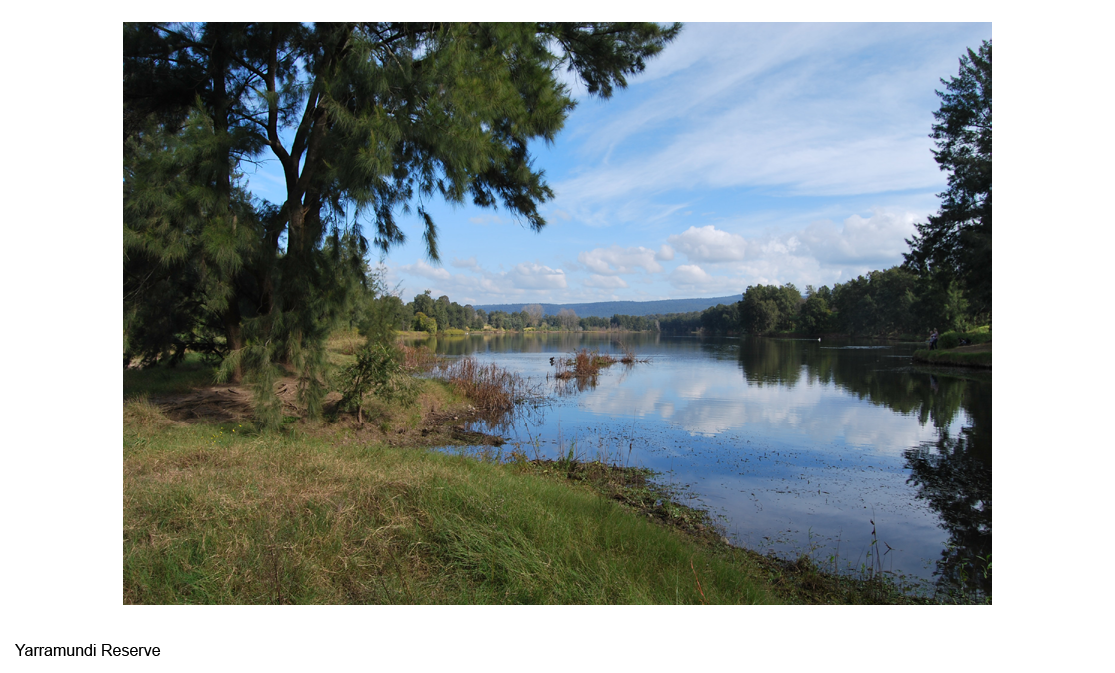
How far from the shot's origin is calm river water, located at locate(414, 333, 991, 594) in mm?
5277

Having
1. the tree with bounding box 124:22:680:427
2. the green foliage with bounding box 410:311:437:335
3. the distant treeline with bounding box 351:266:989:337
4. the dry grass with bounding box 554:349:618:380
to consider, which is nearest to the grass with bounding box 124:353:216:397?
the tree with bounding box 124:22:680:427

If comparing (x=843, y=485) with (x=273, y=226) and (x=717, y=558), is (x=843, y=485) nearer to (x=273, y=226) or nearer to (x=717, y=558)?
(x=717, y=558)

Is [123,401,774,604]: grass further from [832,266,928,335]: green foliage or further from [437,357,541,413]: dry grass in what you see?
[832,266,928,335]: green foliage

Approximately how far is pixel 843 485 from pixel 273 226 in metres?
8.29

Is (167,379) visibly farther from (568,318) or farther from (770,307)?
(568,318)

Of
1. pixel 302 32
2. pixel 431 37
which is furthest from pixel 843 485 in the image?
pixel 302 32

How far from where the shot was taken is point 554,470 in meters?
7.16

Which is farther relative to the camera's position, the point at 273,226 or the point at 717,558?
the point at 273,226

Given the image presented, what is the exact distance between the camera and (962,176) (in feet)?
46.1

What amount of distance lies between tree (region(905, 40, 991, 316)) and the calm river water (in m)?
3.53

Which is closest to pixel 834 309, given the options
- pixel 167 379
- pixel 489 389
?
pixel 489 389

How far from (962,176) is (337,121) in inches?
614

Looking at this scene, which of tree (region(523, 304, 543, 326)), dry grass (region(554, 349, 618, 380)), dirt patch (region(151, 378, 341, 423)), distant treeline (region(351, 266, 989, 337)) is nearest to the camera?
dirt patch (region(151, 378, 341, 423))

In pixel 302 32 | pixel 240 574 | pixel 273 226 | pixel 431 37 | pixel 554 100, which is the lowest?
pixel 240 574
